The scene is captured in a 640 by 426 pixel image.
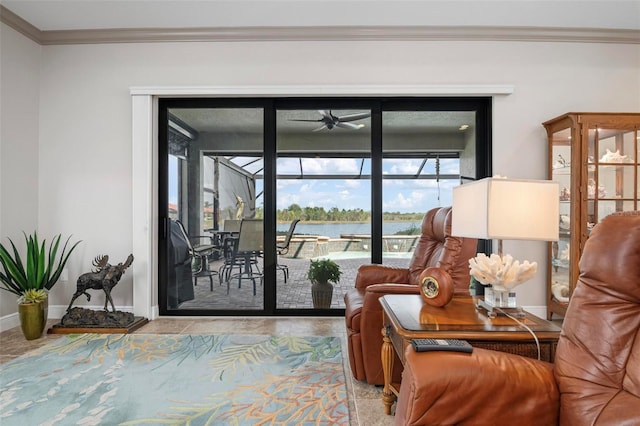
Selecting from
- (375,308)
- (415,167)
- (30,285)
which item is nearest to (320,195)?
(415,167)

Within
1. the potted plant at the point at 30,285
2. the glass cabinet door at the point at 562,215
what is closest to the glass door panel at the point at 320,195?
the glass cabinet door at the point at 562,215

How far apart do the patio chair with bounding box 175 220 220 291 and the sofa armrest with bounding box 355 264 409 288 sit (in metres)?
1.71

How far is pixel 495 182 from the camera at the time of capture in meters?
1.44

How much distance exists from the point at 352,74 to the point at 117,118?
2.33 metres

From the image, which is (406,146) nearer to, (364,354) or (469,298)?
(469,298)

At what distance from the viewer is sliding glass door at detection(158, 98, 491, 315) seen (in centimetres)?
347

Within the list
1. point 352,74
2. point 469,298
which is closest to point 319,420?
point 469,298

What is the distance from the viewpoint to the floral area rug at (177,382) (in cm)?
174

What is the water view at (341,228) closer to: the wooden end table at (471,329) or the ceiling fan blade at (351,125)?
the ceiling fan blade at (351,125)

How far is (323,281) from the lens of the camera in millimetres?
3496

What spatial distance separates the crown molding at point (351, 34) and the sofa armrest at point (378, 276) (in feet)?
7.24

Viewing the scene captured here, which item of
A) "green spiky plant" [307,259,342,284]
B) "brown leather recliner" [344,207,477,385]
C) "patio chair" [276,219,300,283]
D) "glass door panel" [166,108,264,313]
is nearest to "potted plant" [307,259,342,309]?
"green spiky plant" [307,259,342,284]

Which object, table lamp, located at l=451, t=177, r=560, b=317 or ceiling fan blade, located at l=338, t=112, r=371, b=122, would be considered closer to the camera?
table lamp, located at l=451, t=177, r=560, b=317

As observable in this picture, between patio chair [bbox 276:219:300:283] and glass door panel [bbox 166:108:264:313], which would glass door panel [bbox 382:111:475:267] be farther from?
glass door panel [bbox 166:108:264:313]
